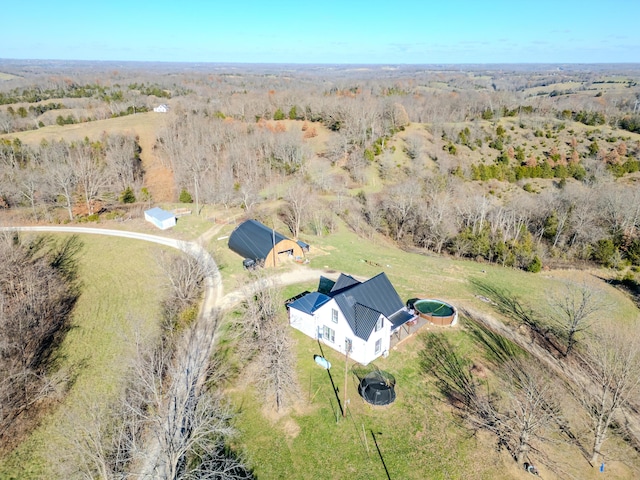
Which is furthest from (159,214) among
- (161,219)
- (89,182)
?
(89,182)

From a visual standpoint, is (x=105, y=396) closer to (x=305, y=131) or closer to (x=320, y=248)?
(x=320, y=248)

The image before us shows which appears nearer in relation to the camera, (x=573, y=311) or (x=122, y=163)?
(x=573, y=311)

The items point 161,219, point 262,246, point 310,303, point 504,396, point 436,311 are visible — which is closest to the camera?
point 504,396

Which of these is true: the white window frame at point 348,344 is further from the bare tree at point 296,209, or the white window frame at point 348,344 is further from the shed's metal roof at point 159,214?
the shed's metal roof at point 159,214

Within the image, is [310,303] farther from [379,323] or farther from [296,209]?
[296,209]

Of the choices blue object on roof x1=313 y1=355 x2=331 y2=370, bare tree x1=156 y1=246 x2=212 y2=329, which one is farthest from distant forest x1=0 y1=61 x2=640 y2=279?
blue object on roof x1=313 y1=355 x2=331 y2=370

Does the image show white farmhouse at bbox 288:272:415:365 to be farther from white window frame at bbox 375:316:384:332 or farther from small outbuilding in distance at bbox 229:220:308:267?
small outbuilding in distance at bbox 229:220:308:267
